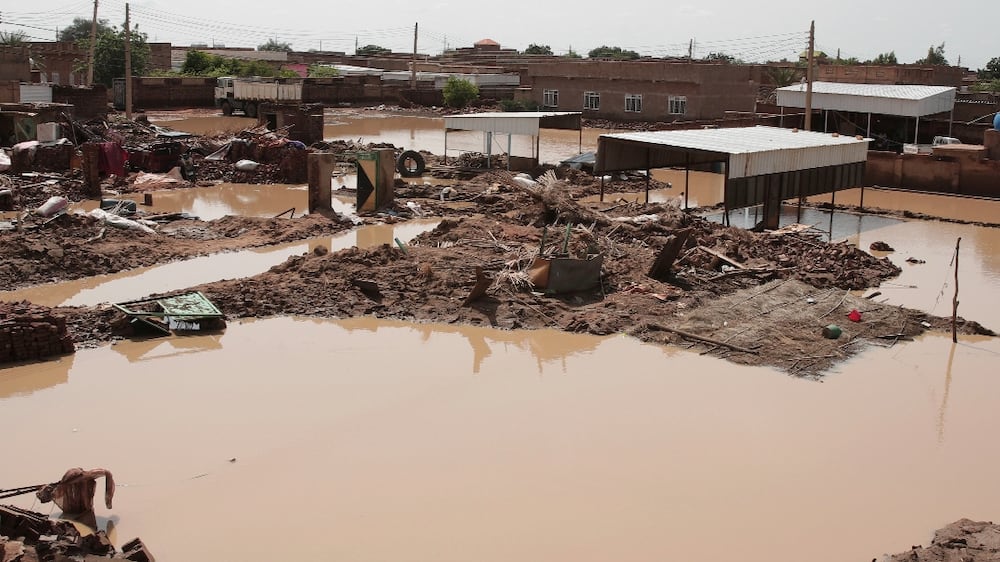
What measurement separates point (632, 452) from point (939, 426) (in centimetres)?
382

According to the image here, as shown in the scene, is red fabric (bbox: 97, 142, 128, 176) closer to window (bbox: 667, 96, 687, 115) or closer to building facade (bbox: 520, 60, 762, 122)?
building facade (bbox: 520, 60, 762, 122)

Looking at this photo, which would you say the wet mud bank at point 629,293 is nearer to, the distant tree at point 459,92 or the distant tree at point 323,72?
the distant tree at point 459,92

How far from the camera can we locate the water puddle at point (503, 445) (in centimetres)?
888

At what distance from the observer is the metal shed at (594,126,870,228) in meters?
21.0

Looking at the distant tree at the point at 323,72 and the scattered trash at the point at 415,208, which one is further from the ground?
the distant tree at the point at 323,72

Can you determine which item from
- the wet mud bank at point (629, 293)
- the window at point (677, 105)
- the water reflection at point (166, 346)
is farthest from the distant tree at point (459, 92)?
the water reflection at point (166, 346)

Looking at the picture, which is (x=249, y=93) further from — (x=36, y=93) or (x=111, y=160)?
(x=111, y=160)

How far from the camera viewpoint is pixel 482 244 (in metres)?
18.3

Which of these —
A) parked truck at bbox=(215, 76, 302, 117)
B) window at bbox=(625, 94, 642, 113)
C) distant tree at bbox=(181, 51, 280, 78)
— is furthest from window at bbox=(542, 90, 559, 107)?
distant tree at bbox=(181, 51, 280, 78)

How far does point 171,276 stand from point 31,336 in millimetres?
4448

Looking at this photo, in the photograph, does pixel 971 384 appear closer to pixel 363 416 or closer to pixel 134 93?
pixel 363 416

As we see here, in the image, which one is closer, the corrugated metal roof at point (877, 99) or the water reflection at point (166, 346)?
the water reflection at point (166, 346)

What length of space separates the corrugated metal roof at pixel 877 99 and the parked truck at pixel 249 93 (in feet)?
82.1

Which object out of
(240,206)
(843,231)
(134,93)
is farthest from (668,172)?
(134,93)
